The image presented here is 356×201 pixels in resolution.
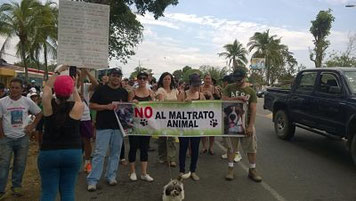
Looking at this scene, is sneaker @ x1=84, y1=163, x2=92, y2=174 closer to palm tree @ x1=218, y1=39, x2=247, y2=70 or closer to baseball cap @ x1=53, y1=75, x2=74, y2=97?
baseball cap @ x1=53, y1=75, x2=74, y2=97

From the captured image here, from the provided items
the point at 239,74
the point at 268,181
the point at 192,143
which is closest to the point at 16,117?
the point at 192,143

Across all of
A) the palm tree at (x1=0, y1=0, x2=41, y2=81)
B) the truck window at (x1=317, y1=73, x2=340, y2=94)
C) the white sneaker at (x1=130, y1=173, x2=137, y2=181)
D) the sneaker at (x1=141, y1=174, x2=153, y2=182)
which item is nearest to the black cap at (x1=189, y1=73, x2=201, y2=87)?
the sneaker at (x1=141, y1=174, x2=153, y2=182)

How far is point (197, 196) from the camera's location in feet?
17.9

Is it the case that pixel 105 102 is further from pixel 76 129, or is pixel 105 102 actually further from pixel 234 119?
pixel 234 119

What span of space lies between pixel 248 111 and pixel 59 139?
3724 millimetres

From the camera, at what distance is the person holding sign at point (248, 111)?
624 cm

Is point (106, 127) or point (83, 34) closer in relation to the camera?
point (83, 34)

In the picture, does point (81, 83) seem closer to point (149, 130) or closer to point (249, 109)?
point (149, 130)

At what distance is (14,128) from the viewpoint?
5.18 meters

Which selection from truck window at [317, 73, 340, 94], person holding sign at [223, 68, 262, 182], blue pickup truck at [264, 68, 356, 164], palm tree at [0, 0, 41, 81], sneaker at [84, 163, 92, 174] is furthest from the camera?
palm tree at [0, 0, 41, 81]

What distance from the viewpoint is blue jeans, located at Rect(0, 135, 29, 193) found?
5.14m

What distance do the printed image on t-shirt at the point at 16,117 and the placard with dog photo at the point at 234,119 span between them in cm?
328

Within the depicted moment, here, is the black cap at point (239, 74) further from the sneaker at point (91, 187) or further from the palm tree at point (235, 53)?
the palm tree at point (235, 53)

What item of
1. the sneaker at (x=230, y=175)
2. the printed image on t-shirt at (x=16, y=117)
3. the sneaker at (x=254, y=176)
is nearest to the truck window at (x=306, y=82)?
the sneaker at (x=254, y=176)
